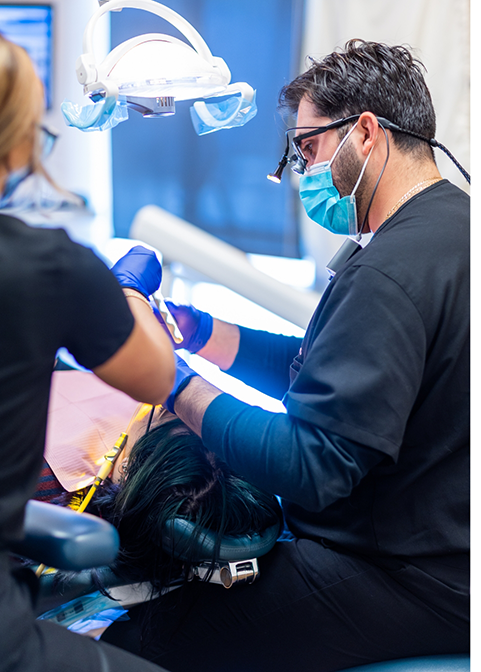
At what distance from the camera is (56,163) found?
11.9ft

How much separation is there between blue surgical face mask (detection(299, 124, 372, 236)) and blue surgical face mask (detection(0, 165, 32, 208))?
721 millimetres

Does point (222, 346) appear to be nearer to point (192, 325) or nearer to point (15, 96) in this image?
point (192, 325)

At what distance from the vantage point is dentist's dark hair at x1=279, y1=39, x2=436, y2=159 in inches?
44.8

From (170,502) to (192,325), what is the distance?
537mm

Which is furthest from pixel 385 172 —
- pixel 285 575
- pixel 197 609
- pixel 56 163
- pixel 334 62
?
pixel 56 163

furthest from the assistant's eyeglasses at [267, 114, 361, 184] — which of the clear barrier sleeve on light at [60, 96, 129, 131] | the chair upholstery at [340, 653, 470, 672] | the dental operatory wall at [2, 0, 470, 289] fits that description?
the dental operatory wall at [2, 0, 470, 289]

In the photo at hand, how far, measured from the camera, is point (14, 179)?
2.06 ft

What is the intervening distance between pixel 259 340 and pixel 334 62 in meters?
0.68

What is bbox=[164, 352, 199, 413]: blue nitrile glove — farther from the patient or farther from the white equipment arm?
the white equipment arm

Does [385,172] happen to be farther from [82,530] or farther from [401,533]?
[82,530]

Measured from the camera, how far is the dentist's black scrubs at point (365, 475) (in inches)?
35.4

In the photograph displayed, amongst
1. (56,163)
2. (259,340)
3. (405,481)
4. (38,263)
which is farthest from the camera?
(56,163)

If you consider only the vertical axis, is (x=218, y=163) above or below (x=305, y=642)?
above

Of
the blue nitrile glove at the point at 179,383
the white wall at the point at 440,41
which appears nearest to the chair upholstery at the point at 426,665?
the blue nitrile glove at the point at 179,383
